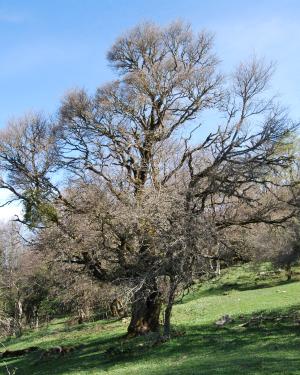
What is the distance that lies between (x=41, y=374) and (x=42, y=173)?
8234mm

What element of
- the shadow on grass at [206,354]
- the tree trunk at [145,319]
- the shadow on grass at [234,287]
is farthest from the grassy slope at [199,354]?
the shadow on grass at [234,287]

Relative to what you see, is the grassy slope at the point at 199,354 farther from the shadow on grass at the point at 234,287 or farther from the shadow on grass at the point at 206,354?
the shadow on grass at the point at 234,287

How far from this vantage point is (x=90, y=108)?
22078mm

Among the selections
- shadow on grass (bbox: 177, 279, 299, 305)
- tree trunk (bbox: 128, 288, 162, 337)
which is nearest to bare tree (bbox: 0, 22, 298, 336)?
tree trunk (bbox: 128, 288, 162, 337)

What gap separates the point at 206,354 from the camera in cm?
1489

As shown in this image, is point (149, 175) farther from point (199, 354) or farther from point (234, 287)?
point (234, 287)

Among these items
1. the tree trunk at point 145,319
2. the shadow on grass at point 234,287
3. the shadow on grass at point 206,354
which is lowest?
the shadow on grass at point 206,354

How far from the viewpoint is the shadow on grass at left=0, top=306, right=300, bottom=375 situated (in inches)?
472

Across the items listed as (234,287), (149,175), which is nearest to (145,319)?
(149,175)

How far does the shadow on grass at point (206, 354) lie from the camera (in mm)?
11984

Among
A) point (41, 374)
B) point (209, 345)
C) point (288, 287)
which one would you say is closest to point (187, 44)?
point (209, 345)

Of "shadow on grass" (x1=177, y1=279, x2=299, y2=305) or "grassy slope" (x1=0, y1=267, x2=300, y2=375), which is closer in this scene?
"grassy slope" (x1=0, y1=267, x2=300, y2=375)

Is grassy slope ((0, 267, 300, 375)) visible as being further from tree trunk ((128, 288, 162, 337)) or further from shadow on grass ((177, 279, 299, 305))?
shadow on grass ((177, 279, 299, 305))

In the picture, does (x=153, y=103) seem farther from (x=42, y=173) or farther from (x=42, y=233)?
(x=42, y=233)
